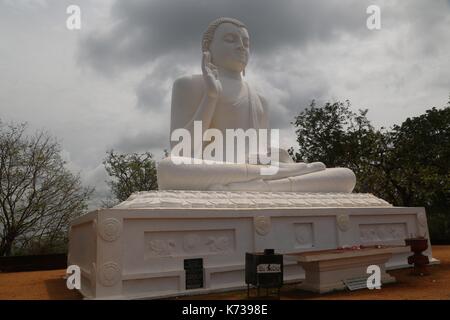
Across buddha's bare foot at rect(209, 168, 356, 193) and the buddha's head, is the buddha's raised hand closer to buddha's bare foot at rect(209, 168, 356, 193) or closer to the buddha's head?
the buddha's head

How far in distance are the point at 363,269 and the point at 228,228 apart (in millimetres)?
1999

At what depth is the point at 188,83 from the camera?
8.36 m

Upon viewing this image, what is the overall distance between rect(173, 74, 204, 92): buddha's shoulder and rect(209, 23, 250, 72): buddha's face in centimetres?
83

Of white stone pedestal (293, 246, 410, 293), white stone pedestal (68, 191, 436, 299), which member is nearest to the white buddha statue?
white stone pedestal (68, 191, 436, 299)

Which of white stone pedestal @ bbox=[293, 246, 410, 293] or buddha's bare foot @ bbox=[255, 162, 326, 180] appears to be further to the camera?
buddha's bare foot @ bbox=[255, 162, 326, 180]

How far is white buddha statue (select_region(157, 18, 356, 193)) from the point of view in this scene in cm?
679

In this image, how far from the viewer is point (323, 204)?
6.86 metres

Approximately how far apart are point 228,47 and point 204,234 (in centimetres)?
477

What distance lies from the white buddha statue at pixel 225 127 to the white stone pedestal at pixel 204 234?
0.41m

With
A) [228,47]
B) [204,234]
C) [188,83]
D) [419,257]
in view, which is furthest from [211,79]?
[419,257]

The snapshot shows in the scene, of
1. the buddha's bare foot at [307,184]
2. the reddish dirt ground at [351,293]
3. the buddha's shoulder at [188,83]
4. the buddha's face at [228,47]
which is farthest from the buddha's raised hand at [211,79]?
the reddish dirt ground at [351,293]

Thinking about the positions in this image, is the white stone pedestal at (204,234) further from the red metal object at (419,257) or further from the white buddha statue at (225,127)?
the red metal object at (419,257)
